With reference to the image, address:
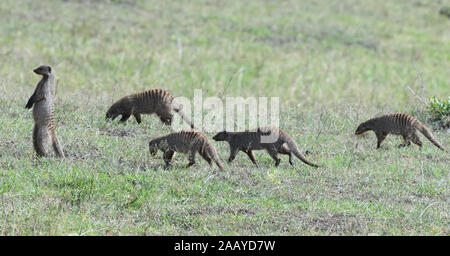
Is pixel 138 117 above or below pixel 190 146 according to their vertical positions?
below

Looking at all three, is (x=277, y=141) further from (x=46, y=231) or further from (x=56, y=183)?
(x=46, y=231)

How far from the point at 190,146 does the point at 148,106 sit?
188cm

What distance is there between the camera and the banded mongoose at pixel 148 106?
8.15 m

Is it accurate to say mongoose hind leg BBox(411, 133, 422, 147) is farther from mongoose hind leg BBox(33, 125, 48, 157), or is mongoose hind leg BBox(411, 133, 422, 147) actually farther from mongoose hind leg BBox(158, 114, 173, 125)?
mongoose hind leg BBox(33, 125, 48, 157)

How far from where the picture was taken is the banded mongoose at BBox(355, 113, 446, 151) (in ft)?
25.7

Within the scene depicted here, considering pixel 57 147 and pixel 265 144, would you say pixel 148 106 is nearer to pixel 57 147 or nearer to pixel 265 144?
pixel 265 144

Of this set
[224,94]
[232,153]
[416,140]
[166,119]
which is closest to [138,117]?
[166,119]

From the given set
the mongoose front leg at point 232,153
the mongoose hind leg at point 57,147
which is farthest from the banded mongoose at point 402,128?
the mongoose hind leg at point 57,147

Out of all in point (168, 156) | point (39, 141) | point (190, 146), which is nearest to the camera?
point (39, 141)

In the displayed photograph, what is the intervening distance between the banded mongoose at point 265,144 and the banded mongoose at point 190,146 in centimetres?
52

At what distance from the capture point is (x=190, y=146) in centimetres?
647

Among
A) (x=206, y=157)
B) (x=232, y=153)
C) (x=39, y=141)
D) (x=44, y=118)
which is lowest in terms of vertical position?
(x=232, y=153)
